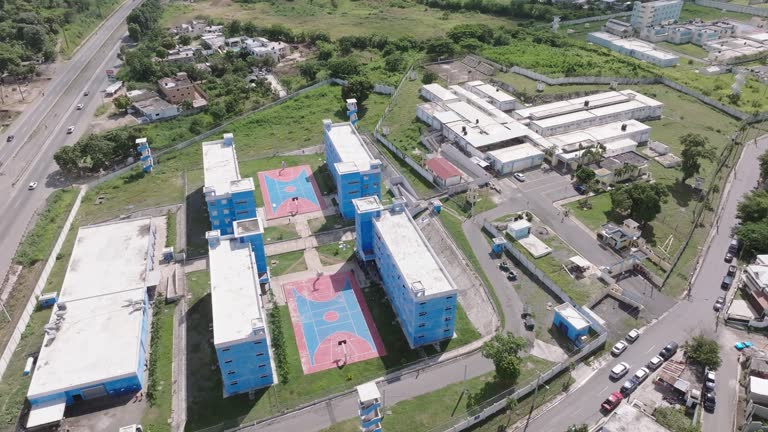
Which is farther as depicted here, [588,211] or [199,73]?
[199,73]

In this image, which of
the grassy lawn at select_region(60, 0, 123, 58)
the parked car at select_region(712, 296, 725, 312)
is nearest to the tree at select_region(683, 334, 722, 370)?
the parked car at select_region(712, 296, 725, 312)

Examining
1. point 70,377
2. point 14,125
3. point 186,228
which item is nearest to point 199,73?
point 14,125

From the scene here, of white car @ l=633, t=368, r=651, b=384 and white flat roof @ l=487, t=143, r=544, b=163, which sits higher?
white flat roof @ l=487, t=143, r=544, b=163

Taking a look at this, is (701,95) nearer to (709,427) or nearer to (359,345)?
(709,427)

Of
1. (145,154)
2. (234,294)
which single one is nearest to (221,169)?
(145,154)

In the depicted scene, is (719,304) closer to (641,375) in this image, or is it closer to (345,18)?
(641,375)

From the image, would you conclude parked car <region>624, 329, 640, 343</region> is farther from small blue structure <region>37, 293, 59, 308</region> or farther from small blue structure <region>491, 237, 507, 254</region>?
small blue structure <region>37, 293, 59, 308</region>

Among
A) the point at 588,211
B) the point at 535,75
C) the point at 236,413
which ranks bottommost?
the point at 236,413
